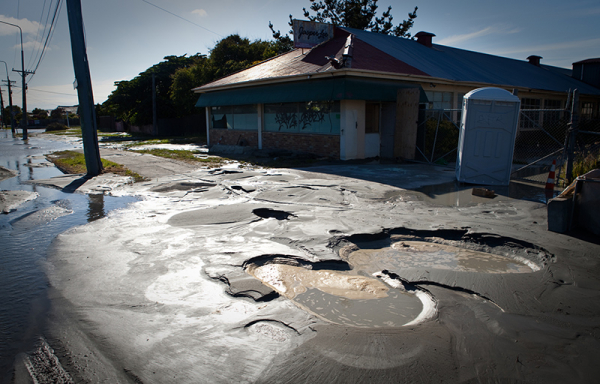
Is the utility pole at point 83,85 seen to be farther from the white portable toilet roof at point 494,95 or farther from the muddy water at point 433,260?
the white portable toilet roof at point 494,95

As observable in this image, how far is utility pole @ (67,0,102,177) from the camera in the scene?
1145cm

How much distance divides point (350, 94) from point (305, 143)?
11.1ft

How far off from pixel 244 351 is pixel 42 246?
4.19m

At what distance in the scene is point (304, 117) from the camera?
16.0 m

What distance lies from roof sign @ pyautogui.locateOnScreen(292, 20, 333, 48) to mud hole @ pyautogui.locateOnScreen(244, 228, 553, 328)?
1482 cm

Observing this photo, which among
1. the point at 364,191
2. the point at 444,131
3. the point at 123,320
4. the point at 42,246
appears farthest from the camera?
the point at 444,131

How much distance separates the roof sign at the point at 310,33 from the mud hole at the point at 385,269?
48.6 ft

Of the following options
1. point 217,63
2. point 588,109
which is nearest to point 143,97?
point 217,63

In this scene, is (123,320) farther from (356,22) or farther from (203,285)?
(356,22)

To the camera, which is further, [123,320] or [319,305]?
[319,305]

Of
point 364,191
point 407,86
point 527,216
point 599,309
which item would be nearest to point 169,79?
point 407,86

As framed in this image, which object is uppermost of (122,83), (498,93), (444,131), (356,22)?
(356,22)

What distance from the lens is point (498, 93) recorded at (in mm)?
9266

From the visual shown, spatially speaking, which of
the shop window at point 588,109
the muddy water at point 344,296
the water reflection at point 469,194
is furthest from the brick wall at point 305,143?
the shop window at point 588,109
